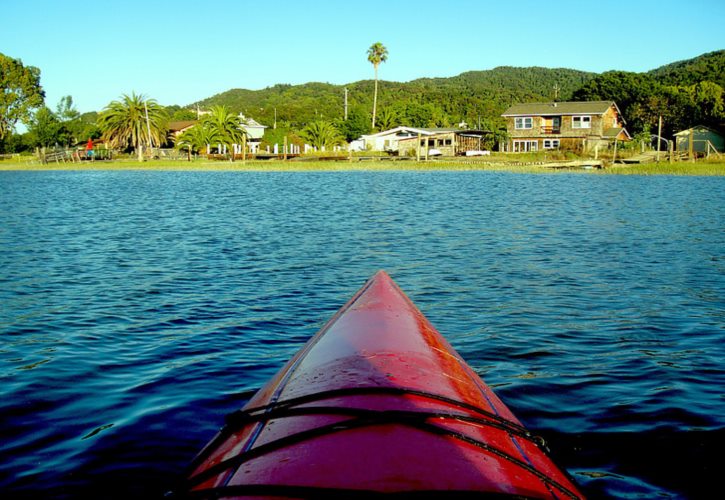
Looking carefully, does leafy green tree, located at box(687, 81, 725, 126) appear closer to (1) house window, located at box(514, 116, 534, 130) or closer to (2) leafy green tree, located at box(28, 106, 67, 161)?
(1) house window, located at box(514, 116, 534, 130)

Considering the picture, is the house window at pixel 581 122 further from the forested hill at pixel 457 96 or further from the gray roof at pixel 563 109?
the forested hill at pixel 457 96

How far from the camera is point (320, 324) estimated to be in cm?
845

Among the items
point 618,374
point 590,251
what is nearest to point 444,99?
point 590,251

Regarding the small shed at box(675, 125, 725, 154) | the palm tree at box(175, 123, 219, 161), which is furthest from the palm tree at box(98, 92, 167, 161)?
the small shed at box(675, 125, 725, 154)

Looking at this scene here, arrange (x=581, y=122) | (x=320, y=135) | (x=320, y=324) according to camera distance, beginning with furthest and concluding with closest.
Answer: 1. (x=320, y=135)
2. (x=581, y=122)
3. (x=320, y=324)

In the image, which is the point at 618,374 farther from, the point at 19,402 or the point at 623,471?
the point at 19,402

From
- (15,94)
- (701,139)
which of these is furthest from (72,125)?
(701,139)

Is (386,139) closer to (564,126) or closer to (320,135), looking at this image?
(320,135)

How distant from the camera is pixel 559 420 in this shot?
5449 mm

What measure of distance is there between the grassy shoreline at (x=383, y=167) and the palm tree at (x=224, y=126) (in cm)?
1033

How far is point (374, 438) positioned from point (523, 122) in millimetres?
71836

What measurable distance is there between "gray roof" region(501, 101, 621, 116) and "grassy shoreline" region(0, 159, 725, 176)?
1395cm

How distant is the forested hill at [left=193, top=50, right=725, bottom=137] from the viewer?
8450 centimetres

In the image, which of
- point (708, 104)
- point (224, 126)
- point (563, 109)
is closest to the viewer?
point (563, 109)
